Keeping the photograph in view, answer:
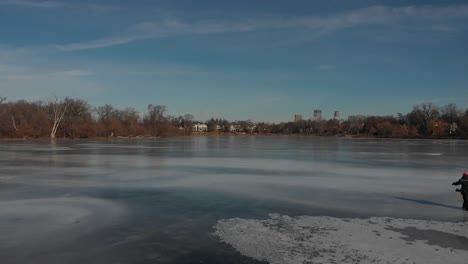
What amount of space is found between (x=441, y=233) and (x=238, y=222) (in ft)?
10.4

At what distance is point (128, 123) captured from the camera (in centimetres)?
7781

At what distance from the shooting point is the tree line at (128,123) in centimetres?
6006

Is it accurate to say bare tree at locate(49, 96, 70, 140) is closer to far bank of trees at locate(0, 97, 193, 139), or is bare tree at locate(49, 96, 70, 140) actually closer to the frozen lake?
far bank of trees at locate(0, 97, 193, 139)

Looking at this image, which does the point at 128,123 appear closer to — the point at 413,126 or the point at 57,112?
the point at 57,112

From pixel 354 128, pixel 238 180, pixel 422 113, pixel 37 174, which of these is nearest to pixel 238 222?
pixel 238 180

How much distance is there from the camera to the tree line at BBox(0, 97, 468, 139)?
60.1 m

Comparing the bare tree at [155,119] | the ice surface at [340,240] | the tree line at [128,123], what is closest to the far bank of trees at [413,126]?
the tree line at [128,123]

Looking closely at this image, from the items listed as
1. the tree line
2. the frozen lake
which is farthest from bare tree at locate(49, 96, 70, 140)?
the frozen lake

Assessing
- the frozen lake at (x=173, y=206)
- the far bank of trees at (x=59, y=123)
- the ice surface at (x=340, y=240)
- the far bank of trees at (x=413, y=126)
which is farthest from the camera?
the far bank of trees at (x=413, y=126)

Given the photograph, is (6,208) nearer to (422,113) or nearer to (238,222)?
(238,222)

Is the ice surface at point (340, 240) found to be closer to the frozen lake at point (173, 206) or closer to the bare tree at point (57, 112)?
the frozen lake at point (173, 206)

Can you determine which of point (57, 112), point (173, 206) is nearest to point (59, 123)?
point (57, 112)

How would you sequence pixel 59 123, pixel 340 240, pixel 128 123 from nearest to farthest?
pixel 340 240 < pixel 59 123 < pixel 128 123

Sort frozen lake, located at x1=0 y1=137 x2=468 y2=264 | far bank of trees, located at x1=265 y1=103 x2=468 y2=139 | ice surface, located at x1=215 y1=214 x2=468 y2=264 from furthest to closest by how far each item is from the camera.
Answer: far bank of trees, located at x1=265 y1=103 x2=468 y2=139, frozen lake, located at x1=0 y1=137 x2=468 y2=264, ice surface, located at x1=215 y1=214 x2=468 y2=264
